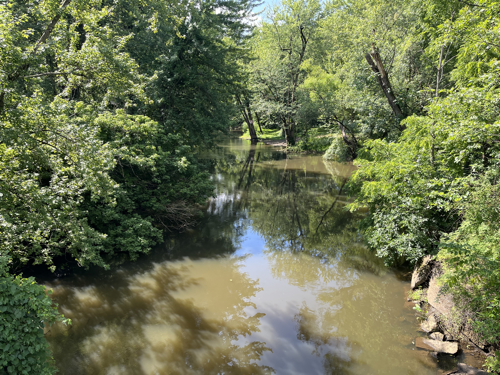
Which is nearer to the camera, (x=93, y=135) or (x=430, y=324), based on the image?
(x=430, y=324)

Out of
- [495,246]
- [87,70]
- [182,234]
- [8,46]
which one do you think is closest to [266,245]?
[182,234]

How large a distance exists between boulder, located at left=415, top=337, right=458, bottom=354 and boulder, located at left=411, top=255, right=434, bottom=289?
68.2 inches

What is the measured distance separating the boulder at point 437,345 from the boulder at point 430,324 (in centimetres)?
29

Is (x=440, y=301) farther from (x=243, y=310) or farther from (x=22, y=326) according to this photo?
(x=22, y=326)

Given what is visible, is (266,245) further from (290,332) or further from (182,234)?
(290,332)

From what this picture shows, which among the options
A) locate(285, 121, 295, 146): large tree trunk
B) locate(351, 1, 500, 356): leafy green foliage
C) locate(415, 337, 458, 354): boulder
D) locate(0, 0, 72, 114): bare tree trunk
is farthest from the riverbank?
locate(285, 121, 295, 146): large tree trunk

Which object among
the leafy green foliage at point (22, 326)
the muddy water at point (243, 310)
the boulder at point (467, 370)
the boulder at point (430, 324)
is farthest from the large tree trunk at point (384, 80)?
the leafy green foliage at point (22, 326)

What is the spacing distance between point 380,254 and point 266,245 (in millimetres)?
3938

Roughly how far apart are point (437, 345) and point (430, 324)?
53cm

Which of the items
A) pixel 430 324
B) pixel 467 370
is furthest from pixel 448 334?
pixel 467 370

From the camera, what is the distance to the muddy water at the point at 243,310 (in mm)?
5281

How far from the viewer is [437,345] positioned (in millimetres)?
5488

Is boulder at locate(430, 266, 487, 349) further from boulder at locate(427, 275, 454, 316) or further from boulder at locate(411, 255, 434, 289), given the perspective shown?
boulder at locate(411, 255, 434, 289)

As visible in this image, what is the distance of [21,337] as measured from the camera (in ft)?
10.7
